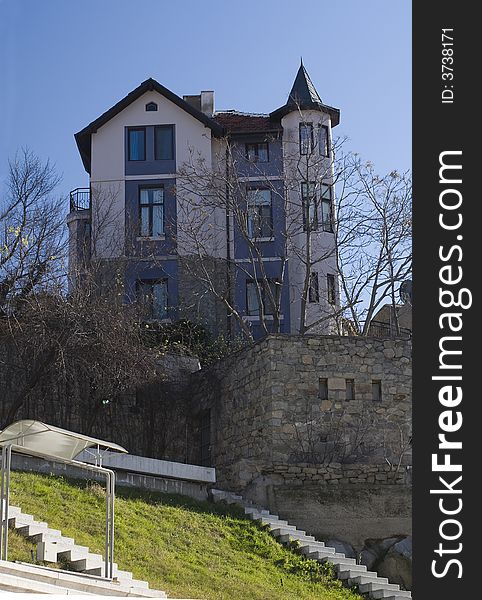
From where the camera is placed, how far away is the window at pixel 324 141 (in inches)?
1476

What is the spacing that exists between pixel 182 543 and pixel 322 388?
21.5 ft

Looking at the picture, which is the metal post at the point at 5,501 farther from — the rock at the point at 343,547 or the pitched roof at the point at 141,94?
the pitched roof at the point at 141,94

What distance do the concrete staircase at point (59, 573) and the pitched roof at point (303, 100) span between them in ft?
73.8

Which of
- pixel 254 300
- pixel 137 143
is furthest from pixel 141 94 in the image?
pixel 254 300

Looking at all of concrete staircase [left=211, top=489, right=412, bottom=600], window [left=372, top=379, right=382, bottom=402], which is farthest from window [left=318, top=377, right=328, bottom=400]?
concrete staircase [left=211, top=489, right=412, bottom=600]

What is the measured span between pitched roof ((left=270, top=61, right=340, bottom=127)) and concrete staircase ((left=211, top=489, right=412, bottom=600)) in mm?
16957

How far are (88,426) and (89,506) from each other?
6.95 meters

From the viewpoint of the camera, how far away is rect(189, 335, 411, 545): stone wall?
23969mm

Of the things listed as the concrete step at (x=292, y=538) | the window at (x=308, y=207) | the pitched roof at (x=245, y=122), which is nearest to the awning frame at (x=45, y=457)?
the concrete step at (x=292, y=538)

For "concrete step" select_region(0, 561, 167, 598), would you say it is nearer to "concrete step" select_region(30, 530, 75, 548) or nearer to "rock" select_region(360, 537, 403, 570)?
"concrete step" select_region(30, 530, 75, 548)

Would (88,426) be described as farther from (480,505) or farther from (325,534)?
(480,505)

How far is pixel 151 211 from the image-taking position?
122 feet

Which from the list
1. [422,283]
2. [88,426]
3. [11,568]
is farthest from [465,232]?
[88,426]

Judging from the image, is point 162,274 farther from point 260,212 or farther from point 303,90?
point 303,90
